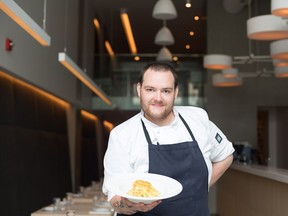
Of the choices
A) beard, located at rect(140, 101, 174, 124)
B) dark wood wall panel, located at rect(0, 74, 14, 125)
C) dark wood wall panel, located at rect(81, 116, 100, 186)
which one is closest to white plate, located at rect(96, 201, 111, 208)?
dark wood wall panel, located at rect(0, 74, 14, 125)

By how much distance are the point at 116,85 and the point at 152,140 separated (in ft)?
29.2

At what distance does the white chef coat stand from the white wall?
3001 millimetres

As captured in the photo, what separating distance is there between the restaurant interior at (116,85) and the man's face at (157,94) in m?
1.38

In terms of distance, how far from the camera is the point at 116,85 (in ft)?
34.6

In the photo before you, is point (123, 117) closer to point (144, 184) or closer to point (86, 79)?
point (86, 79)

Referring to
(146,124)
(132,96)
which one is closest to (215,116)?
(132,96)

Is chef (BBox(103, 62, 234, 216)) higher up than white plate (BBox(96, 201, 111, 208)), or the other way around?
chef (BBox(103, 62, 234, 216))

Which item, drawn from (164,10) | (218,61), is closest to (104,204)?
(218,61)

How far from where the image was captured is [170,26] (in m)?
11.1

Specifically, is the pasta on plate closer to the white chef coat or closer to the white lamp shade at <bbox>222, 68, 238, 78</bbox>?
the white chef coat

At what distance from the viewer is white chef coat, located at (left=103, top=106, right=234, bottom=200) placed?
1.63m

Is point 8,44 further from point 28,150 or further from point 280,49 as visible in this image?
point 280,49

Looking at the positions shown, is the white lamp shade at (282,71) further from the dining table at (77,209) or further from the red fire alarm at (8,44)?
the red fire alarm at (8,44)

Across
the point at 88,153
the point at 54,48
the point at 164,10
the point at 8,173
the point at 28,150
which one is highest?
the point at 164,10
